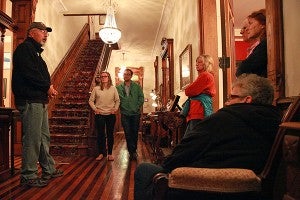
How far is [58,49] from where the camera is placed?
28.8 feet

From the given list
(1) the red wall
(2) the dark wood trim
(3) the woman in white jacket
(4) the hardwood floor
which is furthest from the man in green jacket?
(1) the red wall

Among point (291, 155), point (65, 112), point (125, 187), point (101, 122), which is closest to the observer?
point (291, 155)

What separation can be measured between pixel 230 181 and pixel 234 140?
0.81ft

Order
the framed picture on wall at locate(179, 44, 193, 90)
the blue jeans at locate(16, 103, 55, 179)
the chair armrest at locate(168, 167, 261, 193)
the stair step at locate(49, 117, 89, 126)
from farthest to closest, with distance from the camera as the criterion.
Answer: the stair step at locate(49, 117, 89, 126), the framed picture on wall at locate(179, 44, 193, 90), the blue jeans at locate(16, 103, 55, 179), the chair armrest at locate(168, 167, 261, 193)

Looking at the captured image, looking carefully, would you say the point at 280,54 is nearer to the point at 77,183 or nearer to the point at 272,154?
the point at 272,154

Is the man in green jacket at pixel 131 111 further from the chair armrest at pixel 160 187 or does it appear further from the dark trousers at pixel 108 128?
the chair armrest at pixel 160 187

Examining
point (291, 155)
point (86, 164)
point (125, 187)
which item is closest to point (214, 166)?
point (291, 155)

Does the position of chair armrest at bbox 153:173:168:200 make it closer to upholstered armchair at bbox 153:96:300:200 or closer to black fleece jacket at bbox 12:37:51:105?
upholstered armchair at bbox 153:96:300:200

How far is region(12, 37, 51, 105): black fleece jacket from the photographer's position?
3.07m

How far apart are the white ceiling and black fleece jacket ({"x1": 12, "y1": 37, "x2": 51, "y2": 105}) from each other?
5804mm

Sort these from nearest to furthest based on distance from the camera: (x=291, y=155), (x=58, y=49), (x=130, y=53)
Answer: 1. (x=291, y=155)
2. (x=58, y=49)
3. (x=130, y=53)

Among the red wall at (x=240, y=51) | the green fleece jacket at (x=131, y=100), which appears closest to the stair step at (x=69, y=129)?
the green fleece jacket at (x=131, y=100)

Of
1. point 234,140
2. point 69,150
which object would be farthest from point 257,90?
point 69,150

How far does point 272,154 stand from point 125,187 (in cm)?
221
